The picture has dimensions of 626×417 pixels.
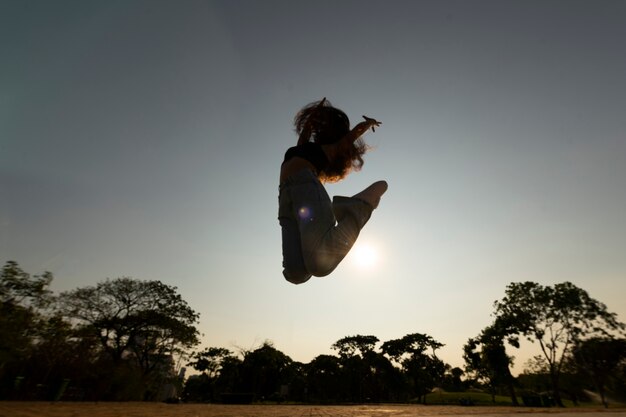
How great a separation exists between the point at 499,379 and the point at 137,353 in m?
45.4

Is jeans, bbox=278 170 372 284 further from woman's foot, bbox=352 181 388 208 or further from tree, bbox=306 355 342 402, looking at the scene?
tree, bbox=306 355 342 402

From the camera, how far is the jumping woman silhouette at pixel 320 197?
2352 millimetres

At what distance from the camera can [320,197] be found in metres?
2.50

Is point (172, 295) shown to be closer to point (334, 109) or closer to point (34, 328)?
point (34, 328)

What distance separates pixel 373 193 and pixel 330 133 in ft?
2.59

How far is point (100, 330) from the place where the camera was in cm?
2661

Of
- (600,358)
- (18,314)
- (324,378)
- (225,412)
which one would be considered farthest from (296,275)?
(324,378)

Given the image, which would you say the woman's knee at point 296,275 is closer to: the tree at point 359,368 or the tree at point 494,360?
the tree at point 494,360

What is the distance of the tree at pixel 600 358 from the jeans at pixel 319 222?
38078 mm

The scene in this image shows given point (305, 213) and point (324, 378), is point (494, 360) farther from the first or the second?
point (305, 213)

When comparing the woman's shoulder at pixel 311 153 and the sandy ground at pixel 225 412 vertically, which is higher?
the woman's shoulder at pixel 311 153

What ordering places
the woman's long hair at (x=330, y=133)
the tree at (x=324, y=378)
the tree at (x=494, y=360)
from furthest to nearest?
the tree at (x=324, y=378) < the tree at (x=494, y=360) < the woman's long hair at (x=330, y=133)

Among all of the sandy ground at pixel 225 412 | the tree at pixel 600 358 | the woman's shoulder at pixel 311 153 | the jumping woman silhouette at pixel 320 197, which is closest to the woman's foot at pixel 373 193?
the jumping woman silhouette at pixel 320 197

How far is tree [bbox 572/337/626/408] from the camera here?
2830 centimetres
